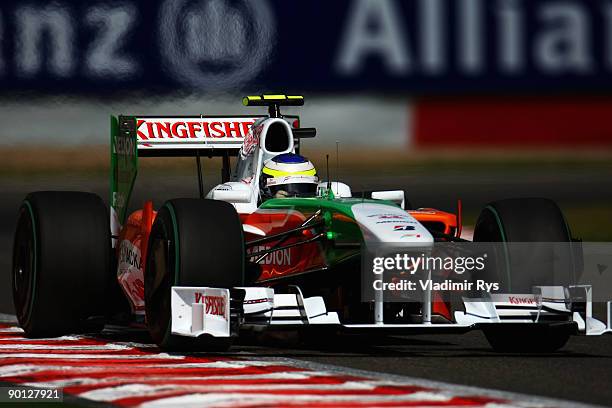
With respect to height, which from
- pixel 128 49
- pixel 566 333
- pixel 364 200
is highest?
pixel 128 49

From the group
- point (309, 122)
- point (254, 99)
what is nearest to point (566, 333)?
point (254, 99)

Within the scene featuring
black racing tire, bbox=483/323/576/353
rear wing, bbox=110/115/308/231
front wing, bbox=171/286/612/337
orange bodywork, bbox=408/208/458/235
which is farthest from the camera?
rear wing, bbox=110/115/308/231

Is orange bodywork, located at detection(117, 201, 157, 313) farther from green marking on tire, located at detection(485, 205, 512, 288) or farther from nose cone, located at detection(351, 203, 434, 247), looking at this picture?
green marking on tire, located at detection(485, 205, 512, 288)

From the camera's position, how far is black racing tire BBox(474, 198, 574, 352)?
10008 millimetres

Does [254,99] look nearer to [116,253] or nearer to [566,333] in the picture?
[116,253]

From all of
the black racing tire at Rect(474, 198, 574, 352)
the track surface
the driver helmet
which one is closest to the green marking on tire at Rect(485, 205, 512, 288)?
the black racing tire at Rect(474, 198, 574, 352)

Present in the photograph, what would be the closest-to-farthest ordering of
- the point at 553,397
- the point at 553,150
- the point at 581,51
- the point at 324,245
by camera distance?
the point at 553,397 < the point at 324,245 < the point at 553,150 < the point at 581,51

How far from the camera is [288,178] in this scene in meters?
11.0

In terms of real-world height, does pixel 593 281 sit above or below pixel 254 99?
below

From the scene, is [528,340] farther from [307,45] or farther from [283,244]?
[307,45]

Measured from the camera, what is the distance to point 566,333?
10.2m

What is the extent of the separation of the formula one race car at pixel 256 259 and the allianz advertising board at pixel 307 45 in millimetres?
7463

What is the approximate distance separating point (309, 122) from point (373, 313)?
43.8 ft

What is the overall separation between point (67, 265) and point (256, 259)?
1.19 meters
